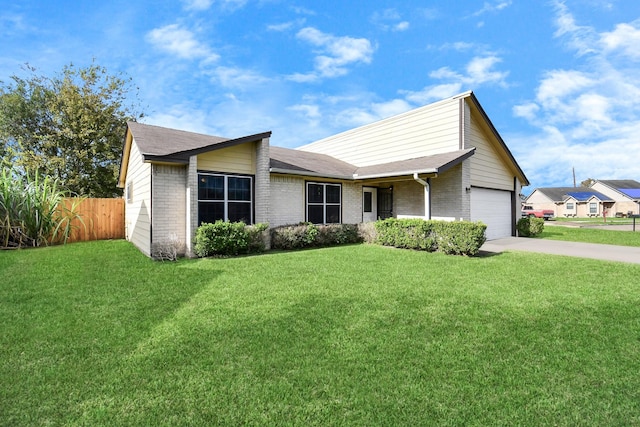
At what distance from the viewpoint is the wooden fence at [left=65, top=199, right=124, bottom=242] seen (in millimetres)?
12352

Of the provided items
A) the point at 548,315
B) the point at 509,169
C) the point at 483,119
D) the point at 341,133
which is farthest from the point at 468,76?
the point at 548,315

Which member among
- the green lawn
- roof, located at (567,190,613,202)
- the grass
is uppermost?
roof, located at (567,190,613,202)

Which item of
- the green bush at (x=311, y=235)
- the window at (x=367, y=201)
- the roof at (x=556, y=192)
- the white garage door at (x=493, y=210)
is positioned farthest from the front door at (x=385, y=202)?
the roof at (x=556, y=192)

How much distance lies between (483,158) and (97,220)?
17139 mm

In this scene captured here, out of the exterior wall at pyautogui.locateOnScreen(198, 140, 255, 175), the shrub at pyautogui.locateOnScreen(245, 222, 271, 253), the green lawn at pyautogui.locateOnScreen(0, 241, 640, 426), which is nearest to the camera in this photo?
the green lawn at pyautogui.locateOnScreen(0, 241, 640, 426)

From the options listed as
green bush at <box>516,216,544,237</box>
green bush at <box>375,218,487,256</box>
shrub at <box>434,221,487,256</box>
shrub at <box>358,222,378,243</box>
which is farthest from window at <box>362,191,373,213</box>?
green bush at <box>516,216,544,237</box>

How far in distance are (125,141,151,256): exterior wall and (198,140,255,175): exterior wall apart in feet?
5.29

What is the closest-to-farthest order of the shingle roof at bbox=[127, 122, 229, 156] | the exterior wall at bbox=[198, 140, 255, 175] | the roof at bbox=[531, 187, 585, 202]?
the shingle roof at bbox=[127, 122, 229, 156] → the exterior wall at bbox=[198, 140, 255, 175] → the roof at bbox=[531, 187, 585, 202]

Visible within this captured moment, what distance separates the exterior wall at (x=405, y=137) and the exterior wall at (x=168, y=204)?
31.3 ft

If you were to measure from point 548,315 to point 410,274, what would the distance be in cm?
272

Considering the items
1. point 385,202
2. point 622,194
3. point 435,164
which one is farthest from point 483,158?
point 622,194

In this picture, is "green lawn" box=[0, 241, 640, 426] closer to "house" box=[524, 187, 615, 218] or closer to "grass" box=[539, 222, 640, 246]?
"grass" box=[539, 222, 640, 246]

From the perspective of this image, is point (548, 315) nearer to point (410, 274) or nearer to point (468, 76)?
point (410, 274)

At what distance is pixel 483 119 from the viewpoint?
12922mm
